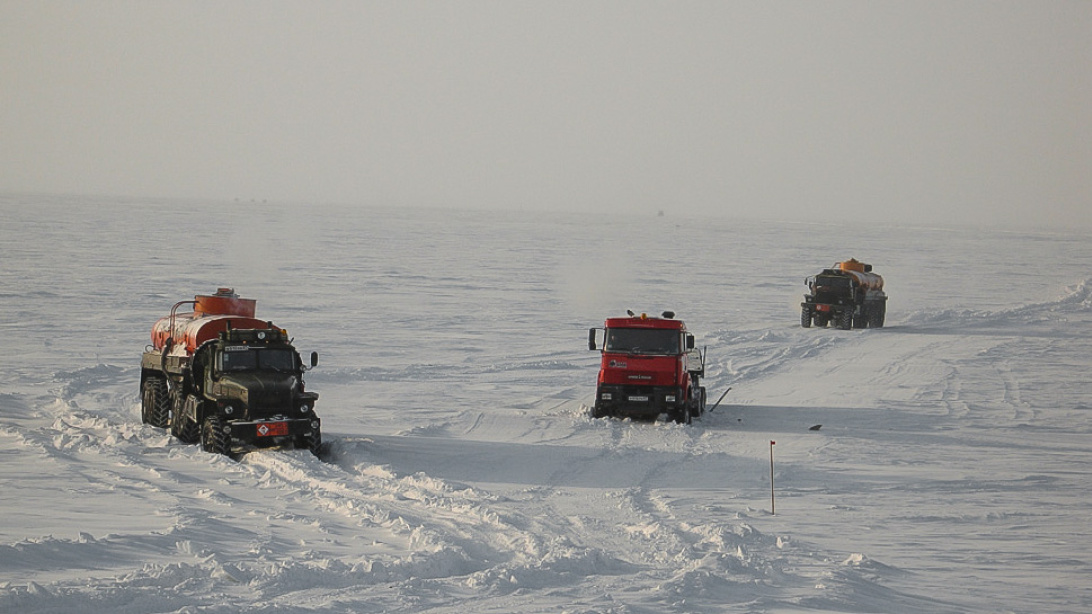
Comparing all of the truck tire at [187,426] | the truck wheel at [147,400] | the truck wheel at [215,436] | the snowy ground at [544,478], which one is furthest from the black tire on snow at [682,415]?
the truck wheel at [147,400]

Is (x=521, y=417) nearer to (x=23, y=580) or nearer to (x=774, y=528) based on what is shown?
(x=774, y=528)

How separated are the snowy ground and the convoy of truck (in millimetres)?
506

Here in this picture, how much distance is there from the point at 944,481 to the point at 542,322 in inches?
1053

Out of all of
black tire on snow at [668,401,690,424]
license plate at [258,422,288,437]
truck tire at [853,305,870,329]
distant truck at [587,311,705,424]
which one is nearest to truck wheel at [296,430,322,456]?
license plate at [258,422,288,437]

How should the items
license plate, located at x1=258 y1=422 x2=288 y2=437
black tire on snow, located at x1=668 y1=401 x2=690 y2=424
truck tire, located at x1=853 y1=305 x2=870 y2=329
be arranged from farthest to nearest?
truck tire, located at x1=853 y1=305 x2=870 y2=329 → black tire on snow, located at x1=668 y1=401 x2=690 y2=424 → license plate, located at x1=258 y1=422 x2=288 y2=437

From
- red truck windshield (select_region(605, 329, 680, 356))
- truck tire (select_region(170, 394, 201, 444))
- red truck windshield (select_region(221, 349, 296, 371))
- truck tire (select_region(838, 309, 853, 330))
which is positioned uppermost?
red truck windshield (select_region(605, 329, 680, 356))

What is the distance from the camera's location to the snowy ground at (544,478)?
11500mm

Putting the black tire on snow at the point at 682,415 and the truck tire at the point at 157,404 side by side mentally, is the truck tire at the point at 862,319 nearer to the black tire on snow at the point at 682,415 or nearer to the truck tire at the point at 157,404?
the black tire on snow at the point at 682,415

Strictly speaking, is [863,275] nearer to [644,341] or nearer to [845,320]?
[845,320]

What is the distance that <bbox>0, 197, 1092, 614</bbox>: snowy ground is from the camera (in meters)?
11.5

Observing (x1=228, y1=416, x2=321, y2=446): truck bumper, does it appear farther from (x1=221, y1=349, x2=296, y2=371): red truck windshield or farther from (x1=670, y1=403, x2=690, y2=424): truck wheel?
(x1=670, y1=403, x2=690, y2=424): truck wheel

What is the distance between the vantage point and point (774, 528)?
47.8 ft

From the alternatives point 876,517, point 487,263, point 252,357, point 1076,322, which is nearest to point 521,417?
point 252,357

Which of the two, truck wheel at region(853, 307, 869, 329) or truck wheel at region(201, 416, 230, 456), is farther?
truck wheel at region(853, 307, 869, 329)
